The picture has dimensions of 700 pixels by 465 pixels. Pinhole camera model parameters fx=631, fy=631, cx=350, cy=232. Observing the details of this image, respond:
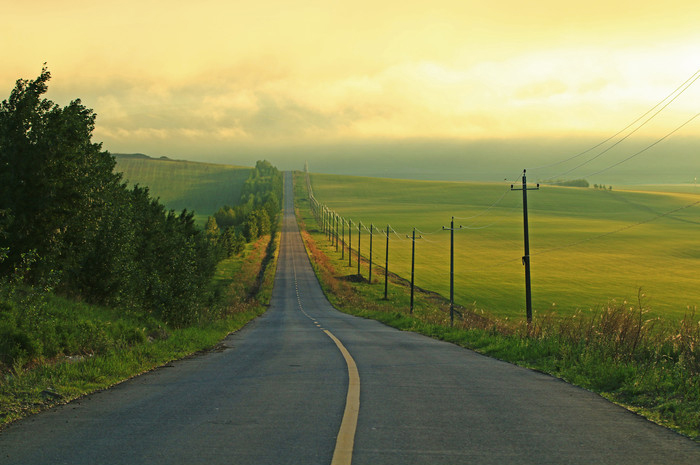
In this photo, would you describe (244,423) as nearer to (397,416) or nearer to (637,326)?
(397,416)

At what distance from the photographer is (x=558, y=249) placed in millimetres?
111000

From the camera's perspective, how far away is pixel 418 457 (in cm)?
538

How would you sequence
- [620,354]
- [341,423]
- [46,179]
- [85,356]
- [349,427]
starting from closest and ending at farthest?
[349,427] < [341,423] < [85,356] < [620,354] < [46,179]

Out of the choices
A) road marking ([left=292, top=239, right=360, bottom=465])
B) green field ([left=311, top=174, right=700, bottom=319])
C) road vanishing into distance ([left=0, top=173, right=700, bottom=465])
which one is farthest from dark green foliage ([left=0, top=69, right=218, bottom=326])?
green field ([left=311, top=174, right=700, bottom=319])

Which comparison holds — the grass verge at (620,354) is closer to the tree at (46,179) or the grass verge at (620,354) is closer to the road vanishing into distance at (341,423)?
the road vanishing into distance at (341,423)

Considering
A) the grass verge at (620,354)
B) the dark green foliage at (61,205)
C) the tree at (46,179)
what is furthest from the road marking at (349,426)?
the tree at (46,179)

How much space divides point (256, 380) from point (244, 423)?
3300 millimetres

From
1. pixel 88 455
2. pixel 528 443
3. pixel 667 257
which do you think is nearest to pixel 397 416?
pixel 528 443

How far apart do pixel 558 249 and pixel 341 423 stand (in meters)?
111

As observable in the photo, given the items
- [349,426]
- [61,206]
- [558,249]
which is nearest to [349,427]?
[349,426]

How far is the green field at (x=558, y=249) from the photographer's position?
71.1 meters

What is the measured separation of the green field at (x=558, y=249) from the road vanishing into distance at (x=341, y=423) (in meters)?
22.8

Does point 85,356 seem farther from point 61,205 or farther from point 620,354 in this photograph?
point 620,354

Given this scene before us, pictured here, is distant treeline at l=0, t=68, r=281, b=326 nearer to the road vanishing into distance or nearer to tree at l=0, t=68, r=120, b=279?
tree at l=0, t=68, r=120, b=279
